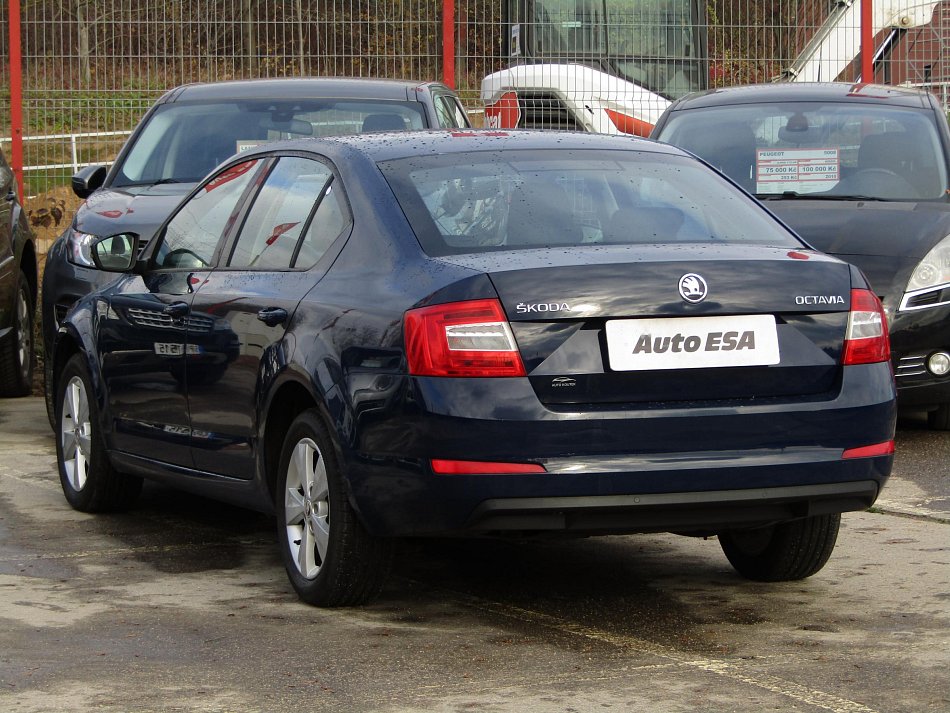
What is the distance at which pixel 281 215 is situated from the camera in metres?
6.34

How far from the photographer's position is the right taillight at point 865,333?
540 cm

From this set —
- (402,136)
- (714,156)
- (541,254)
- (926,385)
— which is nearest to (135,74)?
(714,156)

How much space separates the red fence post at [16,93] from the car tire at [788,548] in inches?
416

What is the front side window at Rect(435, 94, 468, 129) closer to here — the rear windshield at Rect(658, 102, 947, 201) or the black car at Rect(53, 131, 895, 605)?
the rear windshield at Rect(658, 102, 947, 201)

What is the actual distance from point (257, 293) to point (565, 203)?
1101mm

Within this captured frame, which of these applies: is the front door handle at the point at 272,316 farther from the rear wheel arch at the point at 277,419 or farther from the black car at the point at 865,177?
the black car at the point at 865,177

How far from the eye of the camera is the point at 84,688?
189 inches

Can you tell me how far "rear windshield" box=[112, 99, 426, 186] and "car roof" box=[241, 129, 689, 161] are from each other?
3775 millimetres

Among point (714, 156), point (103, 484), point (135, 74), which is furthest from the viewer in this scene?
point (135, 74)

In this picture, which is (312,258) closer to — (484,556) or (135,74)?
(484,556)

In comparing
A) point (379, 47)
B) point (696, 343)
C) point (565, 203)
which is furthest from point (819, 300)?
point (379, 47)

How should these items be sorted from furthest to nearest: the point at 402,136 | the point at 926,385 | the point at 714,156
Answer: the point at 714,156
the point at 926,385
the point at 402,136

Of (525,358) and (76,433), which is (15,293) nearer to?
(76,433)

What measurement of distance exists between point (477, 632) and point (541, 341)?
96cm
